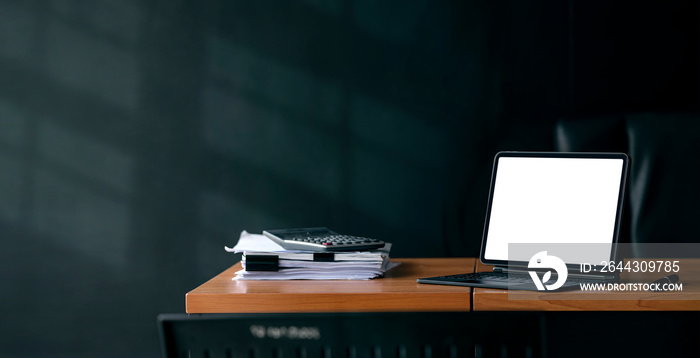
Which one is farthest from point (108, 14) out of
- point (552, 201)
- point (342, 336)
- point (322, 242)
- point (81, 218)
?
point (342, 336)

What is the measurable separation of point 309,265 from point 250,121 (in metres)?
1.00

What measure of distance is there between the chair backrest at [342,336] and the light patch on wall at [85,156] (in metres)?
1.88

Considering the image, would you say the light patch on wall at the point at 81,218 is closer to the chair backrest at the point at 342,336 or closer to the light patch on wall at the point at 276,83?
the light patch on wall at the point at 276,83

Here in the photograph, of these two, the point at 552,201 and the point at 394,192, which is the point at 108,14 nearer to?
the point at 394,192

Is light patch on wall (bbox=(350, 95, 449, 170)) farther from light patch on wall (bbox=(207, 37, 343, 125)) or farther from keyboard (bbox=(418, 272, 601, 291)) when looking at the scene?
keyboard (bbox=(418, 272, 601, 291))

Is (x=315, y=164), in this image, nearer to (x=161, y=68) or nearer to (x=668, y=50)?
(x=161, y=68)

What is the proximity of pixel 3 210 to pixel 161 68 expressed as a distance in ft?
2.61

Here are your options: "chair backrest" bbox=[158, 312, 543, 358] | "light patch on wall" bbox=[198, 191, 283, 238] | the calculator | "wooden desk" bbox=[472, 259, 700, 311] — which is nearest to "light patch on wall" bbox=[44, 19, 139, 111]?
"light patch on wall" bbox=[198, 191, 283, 238]

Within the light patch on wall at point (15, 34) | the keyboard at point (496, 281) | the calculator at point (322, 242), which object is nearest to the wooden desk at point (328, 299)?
the keyboard at point (496, 281)

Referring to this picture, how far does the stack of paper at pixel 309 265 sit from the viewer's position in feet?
4.67

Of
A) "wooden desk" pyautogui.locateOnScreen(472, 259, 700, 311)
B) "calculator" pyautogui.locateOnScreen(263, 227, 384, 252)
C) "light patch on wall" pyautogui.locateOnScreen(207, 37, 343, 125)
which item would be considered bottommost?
"wooden desk" pyautogui.locateOnScreen(472, 259, 700, 311)

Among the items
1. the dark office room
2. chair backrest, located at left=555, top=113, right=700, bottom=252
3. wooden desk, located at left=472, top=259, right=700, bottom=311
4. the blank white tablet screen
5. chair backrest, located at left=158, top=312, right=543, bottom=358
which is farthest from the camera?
the dark office room

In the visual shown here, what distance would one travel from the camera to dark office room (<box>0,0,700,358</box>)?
2.24 metres

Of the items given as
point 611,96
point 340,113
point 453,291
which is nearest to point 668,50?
point 611,96
